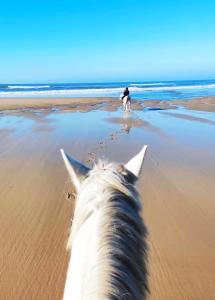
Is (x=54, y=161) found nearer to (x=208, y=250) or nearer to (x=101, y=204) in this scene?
(x=208, y=250)

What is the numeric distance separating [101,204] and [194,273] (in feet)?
8.98

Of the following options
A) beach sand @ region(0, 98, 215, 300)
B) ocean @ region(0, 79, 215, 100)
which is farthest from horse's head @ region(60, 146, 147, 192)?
ocean @ region(0, 79, 215, 100)

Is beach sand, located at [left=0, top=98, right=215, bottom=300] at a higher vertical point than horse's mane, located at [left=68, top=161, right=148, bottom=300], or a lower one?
lower

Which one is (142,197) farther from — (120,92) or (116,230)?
(120,92)

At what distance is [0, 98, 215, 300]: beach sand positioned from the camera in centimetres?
398

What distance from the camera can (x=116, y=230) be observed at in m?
1.66

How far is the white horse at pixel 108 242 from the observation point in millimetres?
1482

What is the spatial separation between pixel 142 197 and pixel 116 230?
4.65 meters

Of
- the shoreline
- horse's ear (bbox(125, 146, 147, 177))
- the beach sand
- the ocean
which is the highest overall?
horse's ear (bbox(125, 146, 147, 177))

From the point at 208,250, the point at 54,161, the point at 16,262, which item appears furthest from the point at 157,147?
the point at 16,262

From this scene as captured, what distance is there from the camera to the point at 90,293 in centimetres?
143

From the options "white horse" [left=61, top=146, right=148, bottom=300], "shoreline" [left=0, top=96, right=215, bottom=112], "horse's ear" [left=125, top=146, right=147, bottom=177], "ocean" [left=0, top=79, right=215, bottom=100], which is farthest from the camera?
"ocean" [left=0, top=79, right=215, bottom=100]

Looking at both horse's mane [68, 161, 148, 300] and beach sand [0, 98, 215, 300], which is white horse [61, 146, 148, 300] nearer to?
horse's mane [68, 161, 148, 300]

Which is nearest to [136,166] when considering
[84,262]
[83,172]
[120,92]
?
[83,172]
